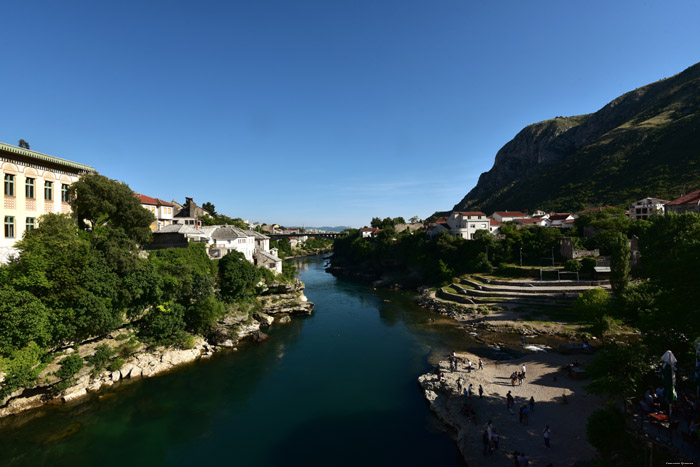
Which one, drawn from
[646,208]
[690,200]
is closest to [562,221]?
[646,208]

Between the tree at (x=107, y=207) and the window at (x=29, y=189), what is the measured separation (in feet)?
11.2

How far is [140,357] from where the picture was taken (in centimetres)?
2766

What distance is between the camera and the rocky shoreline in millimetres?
21891

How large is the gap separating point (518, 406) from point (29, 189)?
41730mm

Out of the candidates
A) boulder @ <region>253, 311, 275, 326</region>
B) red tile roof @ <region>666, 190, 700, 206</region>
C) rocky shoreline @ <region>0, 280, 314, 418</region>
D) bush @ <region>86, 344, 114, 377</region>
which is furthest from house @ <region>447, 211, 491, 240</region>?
bush @ <region>86, 344, 114, 377</region>

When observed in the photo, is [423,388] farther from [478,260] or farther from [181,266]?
[478,260]

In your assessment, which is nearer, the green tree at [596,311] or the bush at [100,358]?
the bush at [100,358]

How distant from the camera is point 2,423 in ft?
65.1

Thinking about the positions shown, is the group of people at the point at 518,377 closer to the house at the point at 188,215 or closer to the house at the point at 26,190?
the house at the point at 26,190

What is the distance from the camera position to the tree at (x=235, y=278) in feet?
127

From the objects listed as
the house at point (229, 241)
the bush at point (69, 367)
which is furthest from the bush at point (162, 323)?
the house at point (229, 241)

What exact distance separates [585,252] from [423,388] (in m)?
45.1

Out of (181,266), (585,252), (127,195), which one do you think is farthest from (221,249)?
(585,252)

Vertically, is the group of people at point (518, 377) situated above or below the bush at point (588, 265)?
below
